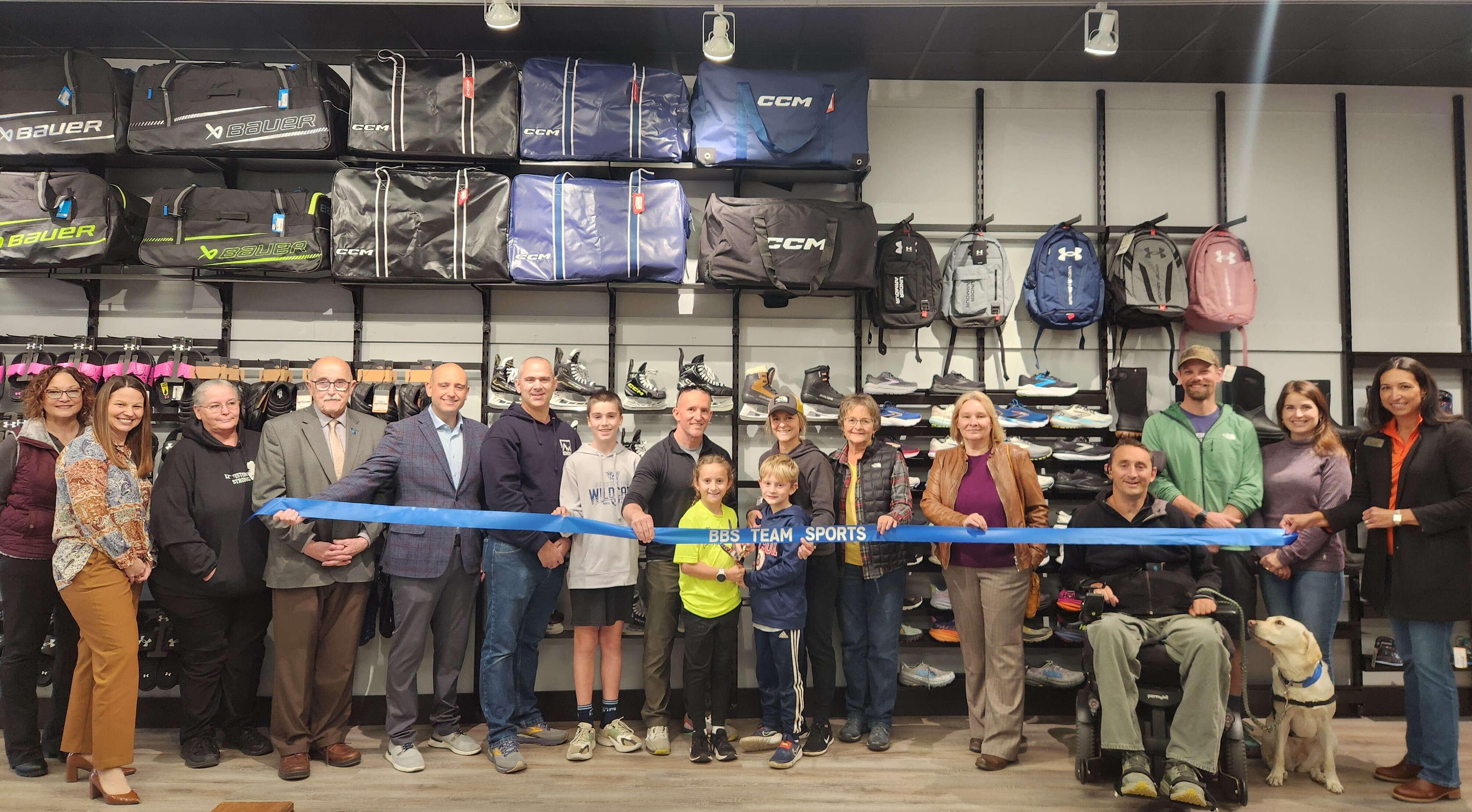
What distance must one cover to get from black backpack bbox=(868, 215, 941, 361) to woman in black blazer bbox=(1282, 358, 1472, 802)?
2155 millimetres

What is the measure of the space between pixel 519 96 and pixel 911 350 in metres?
2.80

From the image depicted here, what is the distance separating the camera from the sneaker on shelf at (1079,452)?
455cm

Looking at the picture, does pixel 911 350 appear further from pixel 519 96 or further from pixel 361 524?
pixel 361 524

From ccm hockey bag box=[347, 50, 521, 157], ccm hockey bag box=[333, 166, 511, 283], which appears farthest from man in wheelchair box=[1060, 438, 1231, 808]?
ccm hockey bag box=[347, 50, 521, 157]

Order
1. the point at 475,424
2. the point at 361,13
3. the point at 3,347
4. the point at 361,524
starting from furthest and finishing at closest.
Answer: the point at 3,347 → the point at 361,13 → the point at 475,424 → the point at 361,524

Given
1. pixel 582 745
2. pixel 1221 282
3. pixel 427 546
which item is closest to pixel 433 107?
pixel 427 546

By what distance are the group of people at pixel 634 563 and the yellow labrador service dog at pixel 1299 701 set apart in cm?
33

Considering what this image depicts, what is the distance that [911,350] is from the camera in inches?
196

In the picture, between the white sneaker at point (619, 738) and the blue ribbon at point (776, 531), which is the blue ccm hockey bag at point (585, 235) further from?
the white sneaker at point (619, 738)

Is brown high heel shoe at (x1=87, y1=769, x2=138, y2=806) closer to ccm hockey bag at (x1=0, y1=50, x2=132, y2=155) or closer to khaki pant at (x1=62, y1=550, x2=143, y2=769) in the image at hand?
khaki pant at (x1=62, y1=550, x2=143, y2=769)

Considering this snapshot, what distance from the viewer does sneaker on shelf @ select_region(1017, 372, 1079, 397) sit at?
469cm

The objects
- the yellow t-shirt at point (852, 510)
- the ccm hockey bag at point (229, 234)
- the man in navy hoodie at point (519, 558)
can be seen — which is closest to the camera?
the man in navy hoodie at point (519, 558)

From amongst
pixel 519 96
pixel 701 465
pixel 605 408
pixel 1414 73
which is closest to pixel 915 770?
pixel 701 465

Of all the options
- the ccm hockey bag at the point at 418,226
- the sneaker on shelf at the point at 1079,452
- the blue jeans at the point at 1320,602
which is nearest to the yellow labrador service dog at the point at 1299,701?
the blue jeans at the point at 1320,602
